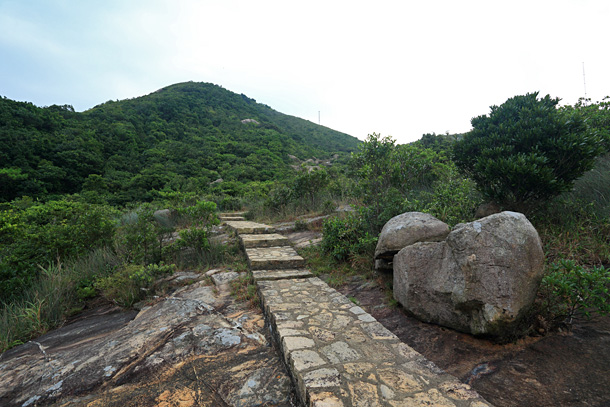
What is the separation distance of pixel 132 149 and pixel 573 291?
28.9m

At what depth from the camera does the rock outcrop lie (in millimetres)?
3559

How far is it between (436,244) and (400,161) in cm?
319

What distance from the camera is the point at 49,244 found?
525cm

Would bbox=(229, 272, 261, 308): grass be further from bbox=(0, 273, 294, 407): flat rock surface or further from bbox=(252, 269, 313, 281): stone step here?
bbox=(0, 273, 294, 407): flat rock surface

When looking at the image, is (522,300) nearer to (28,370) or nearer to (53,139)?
(28,370)

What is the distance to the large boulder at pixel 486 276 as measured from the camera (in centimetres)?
240

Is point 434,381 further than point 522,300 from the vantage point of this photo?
No

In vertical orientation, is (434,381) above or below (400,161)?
below

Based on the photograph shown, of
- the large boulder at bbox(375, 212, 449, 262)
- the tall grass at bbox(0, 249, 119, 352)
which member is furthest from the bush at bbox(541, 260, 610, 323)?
the tall grass at bbox(0, 249, 119, 352)

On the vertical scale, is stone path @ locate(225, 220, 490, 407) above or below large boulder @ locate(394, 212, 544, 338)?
below

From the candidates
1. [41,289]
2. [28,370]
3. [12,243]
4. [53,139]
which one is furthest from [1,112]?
[28,370]

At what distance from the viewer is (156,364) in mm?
2584

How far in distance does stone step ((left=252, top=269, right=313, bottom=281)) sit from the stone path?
0.54m

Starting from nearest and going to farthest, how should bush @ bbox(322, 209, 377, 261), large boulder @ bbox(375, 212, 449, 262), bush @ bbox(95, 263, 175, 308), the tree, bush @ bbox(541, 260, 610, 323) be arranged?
1. bush @ bbox(541, 260, 610, 323)
2. large boulder @ bbox(375, 212, 449, 262)
3. the tree
4. bush @ bbox(95, 263, 175, 308)
5. bush @ bbox(322, 209, 377, 261)
